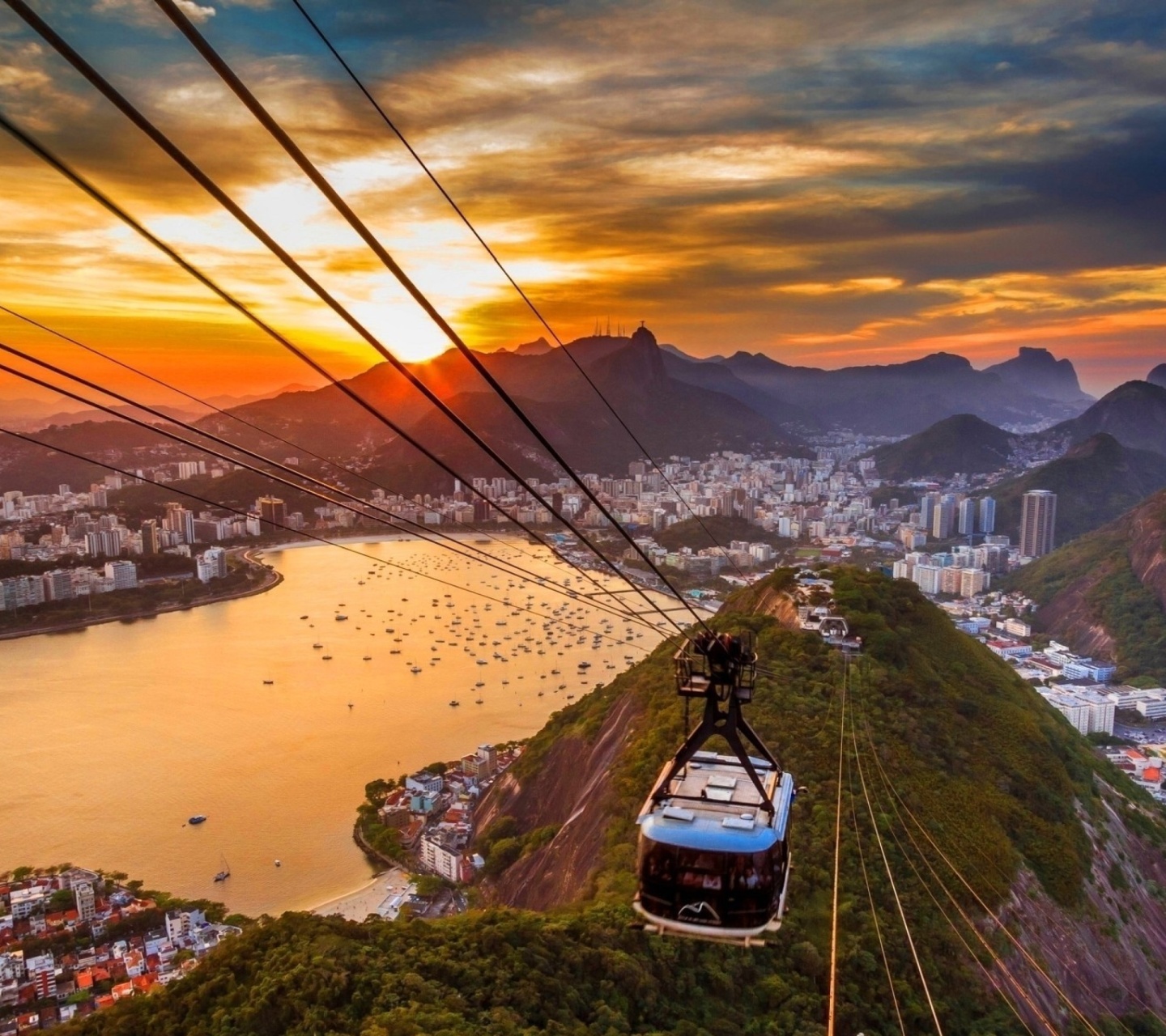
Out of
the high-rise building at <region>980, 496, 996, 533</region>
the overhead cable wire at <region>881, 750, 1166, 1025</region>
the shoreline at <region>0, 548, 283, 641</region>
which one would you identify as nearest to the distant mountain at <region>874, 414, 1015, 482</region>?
the high-rise building at <region>980, 496, 996, 533</region>

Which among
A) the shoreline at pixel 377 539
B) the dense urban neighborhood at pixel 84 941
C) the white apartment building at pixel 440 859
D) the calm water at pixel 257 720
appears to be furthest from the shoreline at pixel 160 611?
the white apartment building at pixel 440 859

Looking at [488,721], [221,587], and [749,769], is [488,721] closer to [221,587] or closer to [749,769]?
[749,769]

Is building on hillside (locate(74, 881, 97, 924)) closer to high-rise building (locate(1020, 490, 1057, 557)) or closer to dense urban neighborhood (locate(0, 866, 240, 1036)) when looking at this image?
dense urban neighborhood (locate(0, 866, 240, 1036))

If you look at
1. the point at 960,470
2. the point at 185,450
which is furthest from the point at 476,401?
the point at 960,470

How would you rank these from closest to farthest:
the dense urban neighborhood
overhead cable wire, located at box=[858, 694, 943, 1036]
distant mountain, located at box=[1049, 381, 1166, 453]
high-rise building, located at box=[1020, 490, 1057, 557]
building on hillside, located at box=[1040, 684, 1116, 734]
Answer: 1. overhead cable wire, located at box=[858, 694, 943, 1036]
2. the dense urban neighborhood
3. building on hillside, located at box=[1040, 684, 1116, 734]
4. high-rise building, located at box=[1020, 490, 1057, 557]
5. distant mountain, located at box=[1049, 381, 1166, 453]

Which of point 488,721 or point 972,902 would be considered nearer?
point 972,902

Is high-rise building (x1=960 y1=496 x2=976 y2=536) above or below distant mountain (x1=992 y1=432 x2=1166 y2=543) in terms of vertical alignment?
below

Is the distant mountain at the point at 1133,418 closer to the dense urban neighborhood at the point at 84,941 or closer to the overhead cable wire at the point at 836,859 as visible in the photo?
the overhead cable wire at the point at 836,859
